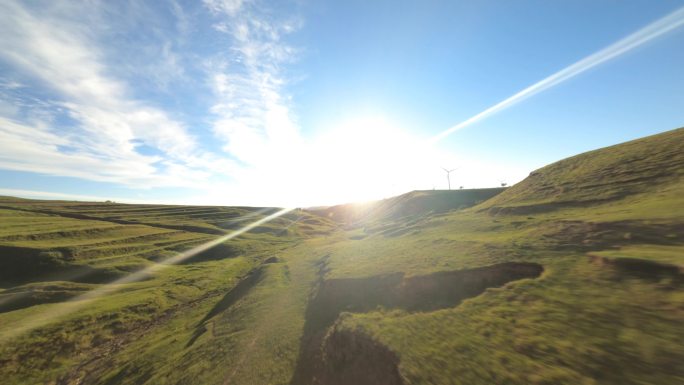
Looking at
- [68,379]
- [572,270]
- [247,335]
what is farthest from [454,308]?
[68,379]

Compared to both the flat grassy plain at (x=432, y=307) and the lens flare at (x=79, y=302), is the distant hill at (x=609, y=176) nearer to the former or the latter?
the flat grassy plain at (x=432, y=307)

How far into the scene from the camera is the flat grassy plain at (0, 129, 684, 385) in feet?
49.3

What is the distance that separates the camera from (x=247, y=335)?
3139 centimetres

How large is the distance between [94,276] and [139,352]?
41.4 meters

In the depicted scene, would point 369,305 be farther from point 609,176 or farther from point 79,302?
point 79,302

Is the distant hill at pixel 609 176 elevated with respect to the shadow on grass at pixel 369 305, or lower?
elevated

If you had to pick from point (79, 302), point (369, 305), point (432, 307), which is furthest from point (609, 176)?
point (79, 302)

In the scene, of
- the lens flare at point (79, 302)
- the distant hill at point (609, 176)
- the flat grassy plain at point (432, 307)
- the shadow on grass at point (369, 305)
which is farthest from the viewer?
the distant hill at point (609, 176)

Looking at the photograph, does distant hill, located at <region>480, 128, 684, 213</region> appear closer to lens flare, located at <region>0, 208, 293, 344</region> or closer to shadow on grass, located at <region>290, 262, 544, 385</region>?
shadow on grass, located at <region>290, 262, 544, 385</region>

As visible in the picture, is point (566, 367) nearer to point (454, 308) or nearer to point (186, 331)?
point (454, 308)

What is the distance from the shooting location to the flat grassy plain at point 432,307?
49.3 feet

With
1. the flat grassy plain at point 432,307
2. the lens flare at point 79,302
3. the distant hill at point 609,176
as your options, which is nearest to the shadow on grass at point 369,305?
the flat grassy plain at point 432,307

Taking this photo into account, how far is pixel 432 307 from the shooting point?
25.4m

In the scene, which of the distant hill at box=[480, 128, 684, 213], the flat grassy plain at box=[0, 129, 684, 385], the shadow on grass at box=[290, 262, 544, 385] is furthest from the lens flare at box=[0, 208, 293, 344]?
the distant hill at box=[480, 128, 684, 213]
